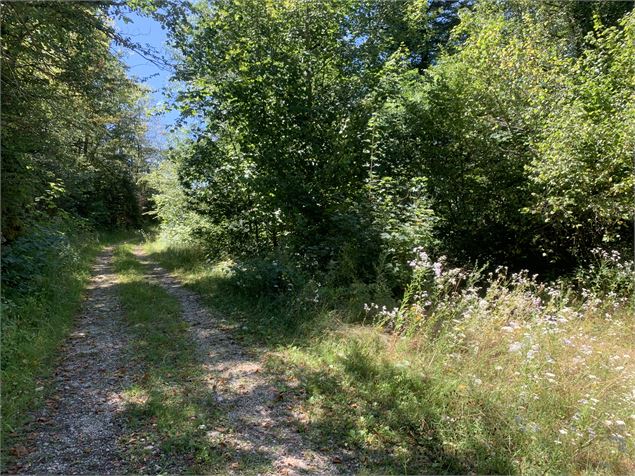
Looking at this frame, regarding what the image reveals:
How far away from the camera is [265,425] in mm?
3506

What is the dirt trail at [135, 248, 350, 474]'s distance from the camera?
10.0 feet

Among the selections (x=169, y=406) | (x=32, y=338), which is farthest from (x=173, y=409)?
(x=32, y=338)

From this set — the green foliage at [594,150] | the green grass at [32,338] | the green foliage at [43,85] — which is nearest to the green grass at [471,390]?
the green grass at [32,338]

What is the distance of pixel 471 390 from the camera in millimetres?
3564

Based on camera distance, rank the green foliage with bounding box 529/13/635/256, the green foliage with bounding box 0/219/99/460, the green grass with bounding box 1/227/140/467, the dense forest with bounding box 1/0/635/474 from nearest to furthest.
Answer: the dense forest with bounding box 1/0/635/474
the green grass with bounding box 1/227/140/467
the green foliage with bounding box 0/219/99/460
the green foliage with bounding box 529/13/635/256

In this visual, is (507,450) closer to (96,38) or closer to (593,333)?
(593,333)

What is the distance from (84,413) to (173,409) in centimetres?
84

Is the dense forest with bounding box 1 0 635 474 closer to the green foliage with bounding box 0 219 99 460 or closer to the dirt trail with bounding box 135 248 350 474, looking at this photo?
the green foliage with bounding box 0 219 99 460

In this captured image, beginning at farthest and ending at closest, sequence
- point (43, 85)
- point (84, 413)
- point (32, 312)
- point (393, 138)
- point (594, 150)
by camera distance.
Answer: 1. point (393, 138)
2. point (594, 150)
3. point (43, 85)
4. point (32, 312)
5. point (84, 413)

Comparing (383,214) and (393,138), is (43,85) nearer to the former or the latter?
(383,214)

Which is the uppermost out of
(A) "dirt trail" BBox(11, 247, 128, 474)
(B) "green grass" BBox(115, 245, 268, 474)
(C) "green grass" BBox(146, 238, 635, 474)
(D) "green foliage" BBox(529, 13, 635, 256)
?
(D) "green foliage" BBox(529, 13, 635, 256)

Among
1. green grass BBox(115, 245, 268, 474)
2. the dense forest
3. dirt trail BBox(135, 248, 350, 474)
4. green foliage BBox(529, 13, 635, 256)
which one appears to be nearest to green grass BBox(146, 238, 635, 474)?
the dense forest

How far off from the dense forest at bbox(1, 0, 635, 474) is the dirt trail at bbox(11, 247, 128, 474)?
0.24 m

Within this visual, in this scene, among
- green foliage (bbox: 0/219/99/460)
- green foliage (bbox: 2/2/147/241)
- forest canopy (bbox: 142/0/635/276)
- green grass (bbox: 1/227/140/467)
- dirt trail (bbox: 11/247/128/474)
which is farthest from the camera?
forest canopy (bbox: 142/0/635/276)
